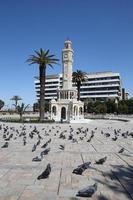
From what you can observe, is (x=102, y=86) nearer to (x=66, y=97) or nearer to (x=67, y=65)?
(x=66, y=97)

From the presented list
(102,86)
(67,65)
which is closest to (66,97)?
(67,65)

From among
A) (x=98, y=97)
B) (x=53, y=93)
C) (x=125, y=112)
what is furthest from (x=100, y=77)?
(x=125, y=112)

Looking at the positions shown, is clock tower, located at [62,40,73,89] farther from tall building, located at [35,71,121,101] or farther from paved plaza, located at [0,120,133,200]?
tall building, located at [35,71,121,101]

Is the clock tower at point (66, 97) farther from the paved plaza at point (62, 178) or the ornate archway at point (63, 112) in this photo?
the paved plaza at point (62, 178)

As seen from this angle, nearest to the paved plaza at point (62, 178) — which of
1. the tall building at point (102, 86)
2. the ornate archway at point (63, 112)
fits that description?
the ornate archway at point (63, 112)

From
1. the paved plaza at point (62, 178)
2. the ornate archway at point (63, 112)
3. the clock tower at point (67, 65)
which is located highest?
the clock tower at point (67, 65)

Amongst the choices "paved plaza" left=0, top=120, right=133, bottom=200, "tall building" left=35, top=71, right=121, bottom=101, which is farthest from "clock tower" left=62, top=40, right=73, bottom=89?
"tall building" left=35, top=71, right=121, bottom=101

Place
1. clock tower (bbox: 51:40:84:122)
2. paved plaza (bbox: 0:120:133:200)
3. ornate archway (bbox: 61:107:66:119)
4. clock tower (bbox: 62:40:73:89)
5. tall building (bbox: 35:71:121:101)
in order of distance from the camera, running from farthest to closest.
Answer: tall building (bbox: 35:71:121:101), ornate archway (bbox: 61:107:66:119), clock tower (bbox: 51:40:84:122), clock tower (bbox: 62:40:73:89), paved plaza (bbox: 0:120:133:200)

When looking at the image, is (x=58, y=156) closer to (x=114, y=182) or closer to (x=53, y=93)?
(x=114, y=182)

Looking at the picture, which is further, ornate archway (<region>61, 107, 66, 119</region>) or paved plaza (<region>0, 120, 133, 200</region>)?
ornate archway (<region>61, 107, 66, 119</region>)

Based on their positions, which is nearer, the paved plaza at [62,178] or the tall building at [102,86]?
the paved plaza at [62,178]

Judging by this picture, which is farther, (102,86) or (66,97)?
(102,86)

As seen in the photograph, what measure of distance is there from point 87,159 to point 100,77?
147m

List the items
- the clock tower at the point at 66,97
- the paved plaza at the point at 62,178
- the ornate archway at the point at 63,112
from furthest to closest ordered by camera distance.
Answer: the ornate archway at the point at 63,112 < the clock tower at the point at 66,97 < the paved plaza at the point at 62,178
